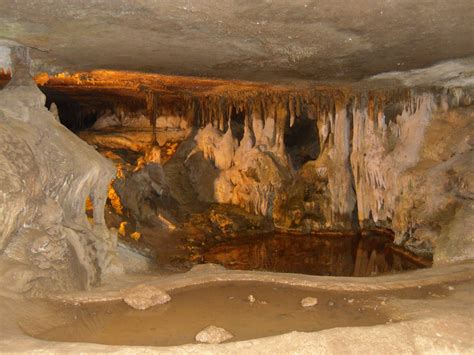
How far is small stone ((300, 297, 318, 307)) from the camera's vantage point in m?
4.45

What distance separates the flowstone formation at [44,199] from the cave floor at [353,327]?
379 mm

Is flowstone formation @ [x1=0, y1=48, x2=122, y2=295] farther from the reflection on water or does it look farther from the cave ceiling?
the reflection on water

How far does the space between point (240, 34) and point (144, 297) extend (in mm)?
2839

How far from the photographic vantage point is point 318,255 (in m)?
10.8

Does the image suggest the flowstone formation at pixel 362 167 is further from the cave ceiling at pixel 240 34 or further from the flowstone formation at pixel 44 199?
the flowstone formation at pixel 44 199

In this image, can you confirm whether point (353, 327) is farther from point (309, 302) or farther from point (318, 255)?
point (318, 255)

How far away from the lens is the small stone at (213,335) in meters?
3.50

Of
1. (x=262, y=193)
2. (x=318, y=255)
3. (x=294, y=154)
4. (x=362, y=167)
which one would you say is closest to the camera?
(x=318, y=255)

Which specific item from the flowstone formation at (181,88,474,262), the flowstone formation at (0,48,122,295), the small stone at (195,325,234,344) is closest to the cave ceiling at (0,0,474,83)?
the flowstone formation at (0,48,122,295)

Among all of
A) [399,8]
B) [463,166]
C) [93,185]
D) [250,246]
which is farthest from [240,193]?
[399,8]

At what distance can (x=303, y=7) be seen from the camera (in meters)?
3.85

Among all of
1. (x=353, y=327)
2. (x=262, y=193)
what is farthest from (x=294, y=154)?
(x=353, y=327)

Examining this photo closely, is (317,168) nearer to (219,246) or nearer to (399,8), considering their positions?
(219,246)

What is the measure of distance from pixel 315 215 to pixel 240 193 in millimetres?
2641
